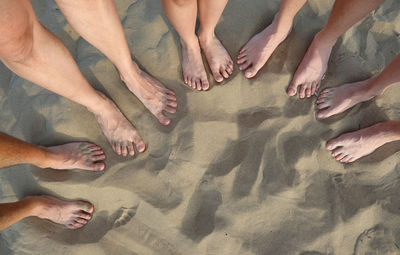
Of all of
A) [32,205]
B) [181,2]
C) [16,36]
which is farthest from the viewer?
[32,205]

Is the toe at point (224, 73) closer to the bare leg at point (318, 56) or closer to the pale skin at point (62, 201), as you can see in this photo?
the bare leg at point (318, 56)

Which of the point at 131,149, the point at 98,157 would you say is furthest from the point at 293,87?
the point at 98,157

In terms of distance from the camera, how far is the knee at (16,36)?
0.86m

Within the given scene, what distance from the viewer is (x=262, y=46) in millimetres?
1771

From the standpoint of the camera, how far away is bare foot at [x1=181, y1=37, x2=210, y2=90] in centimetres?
177

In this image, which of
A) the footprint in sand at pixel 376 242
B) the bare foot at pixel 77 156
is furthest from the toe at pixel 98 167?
the footprint in sand at pixel 376 242

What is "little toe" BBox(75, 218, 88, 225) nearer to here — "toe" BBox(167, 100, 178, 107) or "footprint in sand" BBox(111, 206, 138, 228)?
"footprint in sand" BBox(111, 206, 138, 228)

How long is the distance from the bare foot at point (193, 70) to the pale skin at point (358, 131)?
67 centimetres

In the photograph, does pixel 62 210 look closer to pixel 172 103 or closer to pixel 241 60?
pixel 172 103

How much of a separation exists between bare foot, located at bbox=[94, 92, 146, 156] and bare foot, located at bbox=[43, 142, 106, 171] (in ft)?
0.34

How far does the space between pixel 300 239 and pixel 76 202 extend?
4.02 ft

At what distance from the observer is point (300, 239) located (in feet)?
5.41

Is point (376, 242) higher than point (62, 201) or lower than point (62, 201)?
lower

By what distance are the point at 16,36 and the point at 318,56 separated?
143cm
